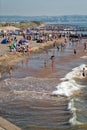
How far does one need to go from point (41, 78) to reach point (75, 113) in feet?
35.0

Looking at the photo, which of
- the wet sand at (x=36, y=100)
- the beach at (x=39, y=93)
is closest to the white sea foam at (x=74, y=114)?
the beach at (x=39, y=93)

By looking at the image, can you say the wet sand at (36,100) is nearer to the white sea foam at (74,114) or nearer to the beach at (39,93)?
the beach at (39,93)

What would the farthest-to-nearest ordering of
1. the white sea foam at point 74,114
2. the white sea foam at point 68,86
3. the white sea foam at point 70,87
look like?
the white sea foam at point 68,86, the white sea foam at point 70,87, the white sea foam at point 74,114

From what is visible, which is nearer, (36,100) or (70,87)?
(36,100)

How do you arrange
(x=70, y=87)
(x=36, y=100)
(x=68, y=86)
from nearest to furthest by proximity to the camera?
(x=36, y=100)
(x=70, y=87)
(x=68, y=86)

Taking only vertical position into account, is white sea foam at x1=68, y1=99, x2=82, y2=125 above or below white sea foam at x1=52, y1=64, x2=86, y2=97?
above

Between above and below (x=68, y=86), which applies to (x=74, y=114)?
above

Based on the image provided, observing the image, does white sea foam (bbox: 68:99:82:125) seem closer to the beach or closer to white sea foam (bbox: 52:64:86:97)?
the beach

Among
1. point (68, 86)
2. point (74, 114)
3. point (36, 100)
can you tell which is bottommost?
point (68, 86)

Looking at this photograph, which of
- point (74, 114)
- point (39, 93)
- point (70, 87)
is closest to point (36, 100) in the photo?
point (39, 93)

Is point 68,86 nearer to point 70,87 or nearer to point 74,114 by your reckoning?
point 70,87

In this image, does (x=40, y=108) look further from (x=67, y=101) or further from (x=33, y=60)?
(x=33, y=60)

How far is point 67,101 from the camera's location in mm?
20812

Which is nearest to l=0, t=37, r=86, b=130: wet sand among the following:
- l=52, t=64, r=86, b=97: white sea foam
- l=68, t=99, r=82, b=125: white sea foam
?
l=68, t=99, r=82, b=125: white sea foam
